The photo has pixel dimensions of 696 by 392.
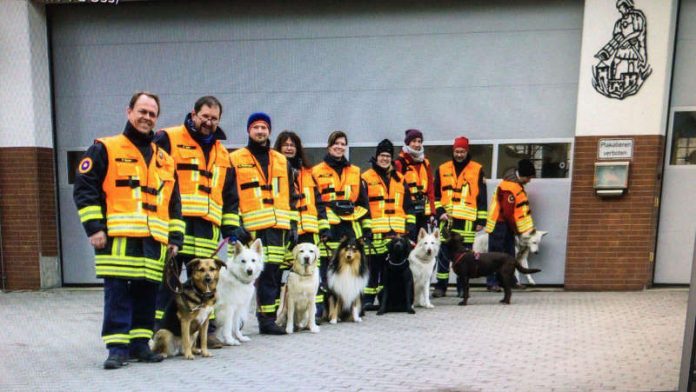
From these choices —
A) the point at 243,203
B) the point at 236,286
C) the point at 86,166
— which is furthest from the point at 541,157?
the point at 86,166

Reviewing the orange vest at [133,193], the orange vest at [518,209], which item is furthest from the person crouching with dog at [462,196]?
the orange vest at [133,193]

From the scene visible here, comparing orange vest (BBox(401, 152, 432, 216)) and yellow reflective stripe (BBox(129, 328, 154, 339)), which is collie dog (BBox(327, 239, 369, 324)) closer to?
orange vest (BBox(401, 152, 432, 216))

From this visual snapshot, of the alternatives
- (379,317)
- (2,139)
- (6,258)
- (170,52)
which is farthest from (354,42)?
(6,258)

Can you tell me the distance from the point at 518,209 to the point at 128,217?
5.23 m

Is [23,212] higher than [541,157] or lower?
lower

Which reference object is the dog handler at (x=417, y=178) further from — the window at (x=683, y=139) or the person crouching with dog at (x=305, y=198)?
the window at (x=683, y=139)

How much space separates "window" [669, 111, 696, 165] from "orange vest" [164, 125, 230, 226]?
6.33 metres

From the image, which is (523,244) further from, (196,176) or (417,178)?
(196,176)

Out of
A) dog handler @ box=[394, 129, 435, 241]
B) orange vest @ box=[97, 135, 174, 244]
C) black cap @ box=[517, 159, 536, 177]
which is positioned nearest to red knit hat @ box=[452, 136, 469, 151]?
dog handler @ box=[394, 129, 435, 241]

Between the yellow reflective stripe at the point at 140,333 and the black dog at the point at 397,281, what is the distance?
2.77m

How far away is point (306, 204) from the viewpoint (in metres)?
5.31

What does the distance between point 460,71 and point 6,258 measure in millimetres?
7796

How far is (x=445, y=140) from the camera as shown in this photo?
7340mm

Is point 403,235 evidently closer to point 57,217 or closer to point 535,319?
point 535,319
